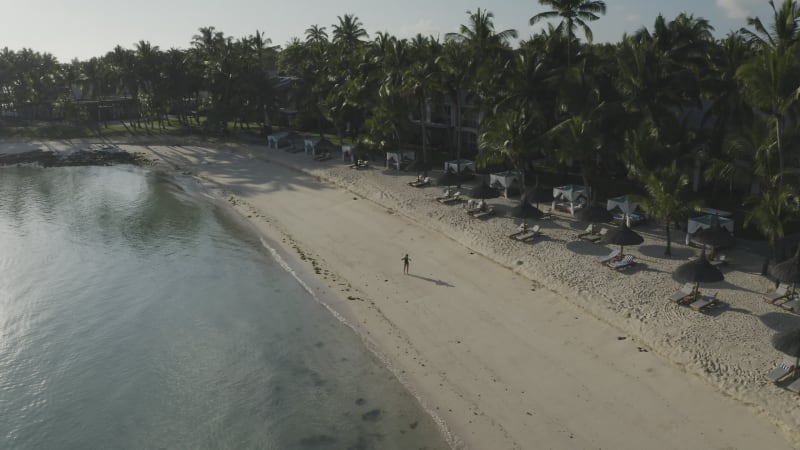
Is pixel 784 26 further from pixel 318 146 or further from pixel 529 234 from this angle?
pixel 318 146

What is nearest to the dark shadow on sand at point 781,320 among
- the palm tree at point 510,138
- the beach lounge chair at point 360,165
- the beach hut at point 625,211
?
the beach hut at point 625,211

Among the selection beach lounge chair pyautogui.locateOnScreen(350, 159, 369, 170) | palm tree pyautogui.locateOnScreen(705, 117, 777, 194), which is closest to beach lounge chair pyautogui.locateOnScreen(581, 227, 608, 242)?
palm tree pyautogui.locateOnScreen(705, 117, 777, 194)

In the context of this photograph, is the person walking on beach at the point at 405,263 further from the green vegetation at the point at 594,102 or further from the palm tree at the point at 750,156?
the palm tree at the point at 750,156

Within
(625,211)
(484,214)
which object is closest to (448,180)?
(484,214)

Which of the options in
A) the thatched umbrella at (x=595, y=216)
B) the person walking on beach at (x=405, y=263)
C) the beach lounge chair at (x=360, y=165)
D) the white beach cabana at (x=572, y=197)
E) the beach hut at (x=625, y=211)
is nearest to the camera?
the person walking on beach at (x=405, y=263)

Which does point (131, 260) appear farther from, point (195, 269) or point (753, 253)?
point (753, 253)
